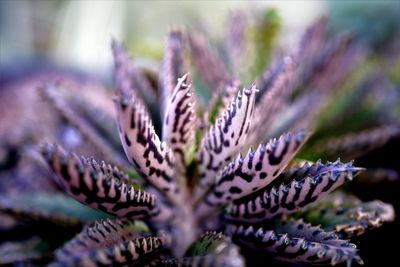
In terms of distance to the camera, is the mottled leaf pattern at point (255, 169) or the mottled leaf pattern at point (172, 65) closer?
the mottled leaf pattern at point (255, 169)

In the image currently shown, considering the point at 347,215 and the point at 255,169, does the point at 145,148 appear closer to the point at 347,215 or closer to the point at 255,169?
the point at 255,169

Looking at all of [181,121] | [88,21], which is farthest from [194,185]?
[88,21]

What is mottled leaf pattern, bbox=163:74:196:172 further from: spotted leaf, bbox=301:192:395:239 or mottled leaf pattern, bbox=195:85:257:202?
spotted leaf, bbox=301:192:395:239

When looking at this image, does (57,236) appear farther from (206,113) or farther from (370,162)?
(370,162)

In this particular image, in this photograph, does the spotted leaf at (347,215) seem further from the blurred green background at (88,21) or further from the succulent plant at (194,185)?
the blurred green background at (88,21)

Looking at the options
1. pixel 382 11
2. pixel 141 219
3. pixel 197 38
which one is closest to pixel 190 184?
pixel 141 219

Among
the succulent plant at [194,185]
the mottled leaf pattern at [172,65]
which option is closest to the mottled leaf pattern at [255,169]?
the succulent plant at [194,185]

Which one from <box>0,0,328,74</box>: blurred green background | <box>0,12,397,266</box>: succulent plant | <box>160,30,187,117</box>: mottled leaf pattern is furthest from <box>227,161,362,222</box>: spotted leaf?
<box>0,0,328,74</box>: blurred green background
